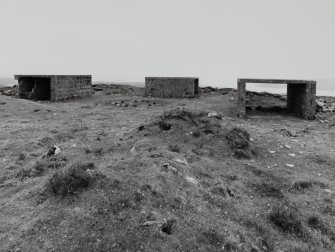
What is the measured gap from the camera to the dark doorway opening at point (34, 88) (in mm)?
20969

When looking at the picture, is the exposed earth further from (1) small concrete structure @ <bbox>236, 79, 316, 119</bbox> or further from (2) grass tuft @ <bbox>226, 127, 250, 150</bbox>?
(1) small concrete structure @ <bbox>236, 79, 316, 119</bbox>

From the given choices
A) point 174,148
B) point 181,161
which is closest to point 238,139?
point 174,148

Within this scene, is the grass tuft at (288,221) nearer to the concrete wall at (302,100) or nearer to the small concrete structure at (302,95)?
the small concrete structure at (302,95)

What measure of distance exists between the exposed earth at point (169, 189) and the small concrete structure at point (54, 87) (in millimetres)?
9874

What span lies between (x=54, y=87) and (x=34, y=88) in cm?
270

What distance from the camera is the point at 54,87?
1933 cm

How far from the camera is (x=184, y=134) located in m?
8.70

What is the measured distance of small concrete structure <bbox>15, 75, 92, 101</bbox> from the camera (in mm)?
19531

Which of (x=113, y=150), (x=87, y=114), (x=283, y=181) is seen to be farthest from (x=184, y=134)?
(x=87, y=114)

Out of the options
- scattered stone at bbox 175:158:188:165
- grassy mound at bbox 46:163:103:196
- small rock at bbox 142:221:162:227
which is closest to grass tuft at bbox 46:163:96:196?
grassy mound at bbox 46:163:103:196

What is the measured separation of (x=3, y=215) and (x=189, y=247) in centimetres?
275

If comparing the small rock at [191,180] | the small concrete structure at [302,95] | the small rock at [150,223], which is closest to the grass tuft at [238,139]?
the small rock at [191,180]

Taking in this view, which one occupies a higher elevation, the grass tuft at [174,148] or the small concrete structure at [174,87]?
the small concrete structure at [174,87]

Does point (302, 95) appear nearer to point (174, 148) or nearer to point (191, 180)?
point (174, 148)
